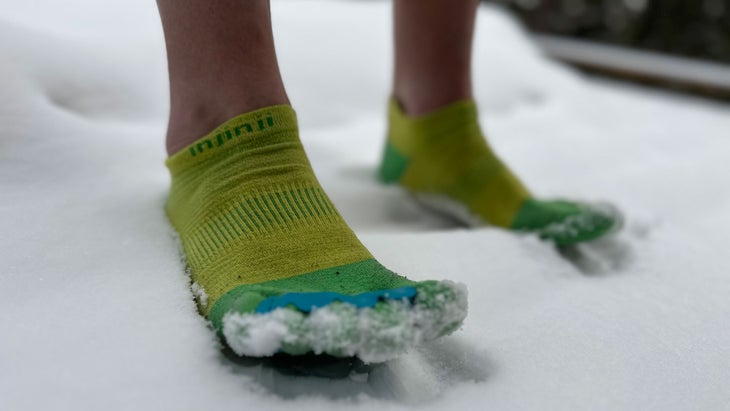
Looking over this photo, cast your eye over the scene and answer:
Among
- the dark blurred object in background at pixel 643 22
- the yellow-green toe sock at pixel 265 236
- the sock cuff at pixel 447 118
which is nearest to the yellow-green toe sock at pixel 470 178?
the sock cuff at pixel 447 118

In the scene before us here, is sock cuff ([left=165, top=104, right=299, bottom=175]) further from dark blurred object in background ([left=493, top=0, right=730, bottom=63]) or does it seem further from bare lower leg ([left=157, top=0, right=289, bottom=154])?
dark blurred object in background ([left=493, top=0, right=730, bottom=63])

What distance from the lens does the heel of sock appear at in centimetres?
91

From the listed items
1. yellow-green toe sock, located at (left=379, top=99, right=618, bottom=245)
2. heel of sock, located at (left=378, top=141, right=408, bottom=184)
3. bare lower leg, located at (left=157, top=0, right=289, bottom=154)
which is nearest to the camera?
bare lower leg, located at (left=157, top=0, right=289, bottom=154)

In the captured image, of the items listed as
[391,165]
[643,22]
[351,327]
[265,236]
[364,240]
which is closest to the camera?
[351,327]

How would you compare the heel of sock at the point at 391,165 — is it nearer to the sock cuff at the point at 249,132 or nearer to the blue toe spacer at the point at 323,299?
the sock cuff at the point at 249,132

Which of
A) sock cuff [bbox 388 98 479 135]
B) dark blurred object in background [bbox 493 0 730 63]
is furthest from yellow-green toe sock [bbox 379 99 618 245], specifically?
dark blurred object in background [bbox 493 0 730 63]

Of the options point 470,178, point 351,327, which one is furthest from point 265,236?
point 470,178

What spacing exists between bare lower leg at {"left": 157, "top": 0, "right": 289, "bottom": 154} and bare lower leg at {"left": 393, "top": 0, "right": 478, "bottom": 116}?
328 millimetres

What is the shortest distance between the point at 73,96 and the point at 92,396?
21.5 inches

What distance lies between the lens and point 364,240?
2.10ft

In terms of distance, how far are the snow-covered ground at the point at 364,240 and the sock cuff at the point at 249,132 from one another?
104mm

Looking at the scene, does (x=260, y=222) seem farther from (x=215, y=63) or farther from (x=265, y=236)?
(x=215, y=63)

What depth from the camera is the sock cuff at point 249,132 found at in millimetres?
554

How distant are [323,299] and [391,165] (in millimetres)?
530
